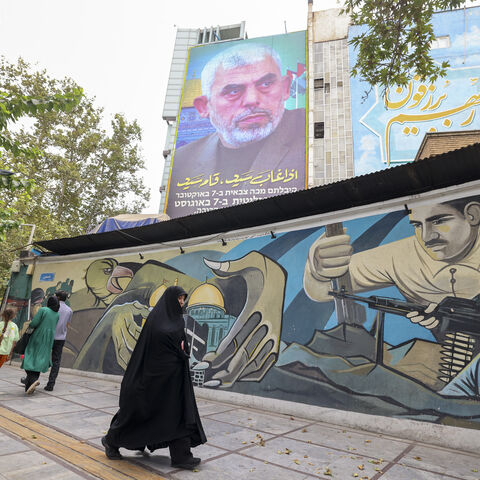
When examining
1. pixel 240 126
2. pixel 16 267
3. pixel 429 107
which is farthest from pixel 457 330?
pixel 240 126

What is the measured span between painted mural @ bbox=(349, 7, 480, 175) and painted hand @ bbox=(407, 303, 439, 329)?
1446cm

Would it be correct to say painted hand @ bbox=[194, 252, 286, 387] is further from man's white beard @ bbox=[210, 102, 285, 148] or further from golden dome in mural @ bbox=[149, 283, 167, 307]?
man's white beard @ bbox=[210, 102, 285, 148]

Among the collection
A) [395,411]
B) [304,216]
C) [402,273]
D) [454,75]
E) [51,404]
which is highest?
[454,75]

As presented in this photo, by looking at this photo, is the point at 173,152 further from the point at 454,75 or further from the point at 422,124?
the point at 454,75

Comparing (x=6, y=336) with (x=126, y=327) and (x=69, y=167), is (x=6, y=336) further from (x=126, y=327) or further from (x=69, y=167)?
(x=69, y=167)

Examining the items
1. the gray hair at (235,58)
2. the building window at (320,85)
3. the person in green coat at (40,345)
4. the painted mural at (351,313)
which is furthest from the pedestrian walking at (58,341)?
the building window at (320,85)

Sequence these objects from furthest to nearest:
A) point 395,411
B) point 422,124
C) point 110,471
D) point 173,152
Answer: point 173,152
point 422,124
point 395,411
point 110,471

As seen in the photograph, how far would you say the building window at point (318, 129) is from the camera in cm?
2070

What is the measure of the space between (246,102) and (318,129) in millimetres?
5003

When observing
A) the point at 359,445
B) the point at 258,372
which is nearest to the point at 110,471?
the point at 359,445

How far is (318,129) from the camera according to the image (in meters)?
20.8

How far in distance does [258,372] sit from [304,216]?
9.47ft

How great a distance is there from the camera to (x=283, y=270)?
6.13m

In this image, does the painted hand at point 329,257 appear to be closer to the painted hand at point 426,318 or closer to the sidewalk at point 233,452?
the painted hand at point 426,318
